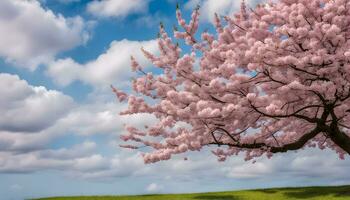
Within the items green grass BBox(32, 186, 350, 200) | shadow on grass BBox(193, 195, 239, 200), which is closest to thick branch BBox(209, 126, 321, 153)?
green grass BBox(32, 186, 350, 200)

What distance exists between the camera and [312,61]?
14.4 metres

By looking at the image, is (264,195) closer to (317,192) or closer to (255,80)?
(317,192)

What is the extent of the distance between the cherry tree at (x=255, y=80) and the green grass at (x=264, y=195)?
7.71 meters

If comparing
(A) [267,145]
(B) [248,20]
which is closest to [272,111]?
(A) [267,145]

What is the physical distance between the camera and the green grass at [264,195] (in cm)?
2602

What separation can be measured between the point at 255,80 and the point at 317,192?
14363 millimetres

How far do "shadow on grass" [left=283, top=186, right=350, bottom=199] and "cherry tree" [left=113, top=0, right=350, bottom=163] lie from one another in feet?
25.1

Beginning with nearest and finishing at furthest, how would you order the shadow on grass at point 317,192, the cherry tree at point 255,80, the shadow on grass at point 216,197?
the cherry tree at point 255,80, the shadow on grass at point 317,192, the shadow on grass at point 216,197

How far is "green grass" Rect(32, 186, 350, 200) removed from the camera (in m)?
26.0

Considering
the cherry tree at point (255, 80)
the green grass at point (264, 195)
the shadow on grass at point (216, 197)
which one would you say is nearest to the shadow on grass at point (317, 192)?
the green grass at point (264, 195)

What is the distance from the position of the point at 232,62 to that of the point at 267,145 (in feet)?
14.8

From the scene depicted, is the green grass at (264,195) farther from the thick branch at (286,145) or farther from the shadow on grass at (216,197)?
the thick branch at (286,145)

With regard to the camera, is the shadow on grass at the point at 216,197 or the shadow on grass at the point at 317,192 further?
the shadow on grass at the point at 216,197

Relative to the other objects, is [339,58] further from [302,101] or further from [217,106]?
[217,106]
